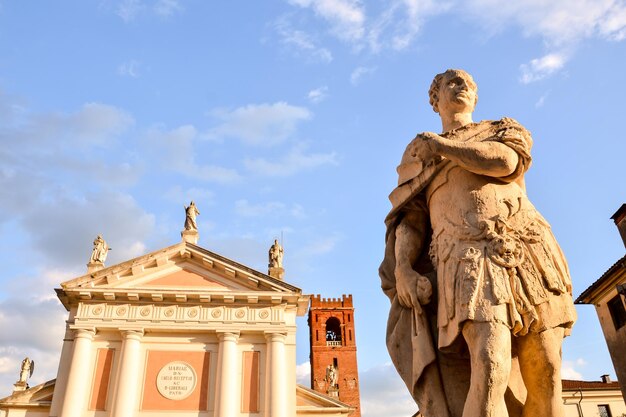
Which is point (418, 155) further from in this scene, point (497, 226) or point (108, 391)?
point (108, 391)

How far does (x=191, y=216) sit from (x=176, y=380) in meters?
8.84

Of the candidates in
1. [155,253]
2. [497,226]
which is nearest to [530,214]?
[497,226]

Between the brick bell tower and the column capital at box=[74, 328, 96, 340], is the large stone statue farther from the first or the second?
the brick bell tower

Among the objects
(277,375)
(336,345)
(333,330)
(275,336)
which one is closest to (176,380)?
(277,375)

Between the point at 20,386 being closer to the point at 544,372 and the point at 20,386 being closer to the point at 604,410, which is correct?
the point at 544,372

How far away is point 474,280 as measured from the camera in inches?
120

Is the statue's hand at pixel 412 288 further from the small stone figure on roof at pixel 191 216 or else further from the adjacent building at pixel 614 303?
the small stone figure on roof at pixel 191 216

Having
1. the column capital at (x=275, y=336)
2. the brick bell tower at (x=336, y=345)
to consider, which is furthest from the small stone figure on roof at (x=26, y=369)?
the brick bell tower at (x=336, y=345)

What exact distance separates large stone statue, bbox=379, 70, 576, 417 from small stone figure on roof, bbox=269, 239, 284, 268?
933 inches

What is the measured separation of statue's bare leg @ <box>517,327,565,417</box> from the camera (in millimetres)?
2980

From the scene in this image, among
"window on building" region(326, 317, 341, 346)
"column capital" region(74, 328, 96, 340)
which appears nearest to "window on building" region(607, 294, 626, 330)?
"column capital" region(74, 328, 96, 340)

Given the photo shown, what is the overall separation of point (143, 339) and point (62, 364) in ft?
11.3

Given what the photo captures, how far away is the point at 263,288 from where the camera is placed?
2533 cm

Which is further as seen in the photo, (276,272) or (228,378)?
(276,272)
